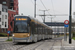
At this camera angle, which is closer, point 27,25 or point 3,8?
point 27,25

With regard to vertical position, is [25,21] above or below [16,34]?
above

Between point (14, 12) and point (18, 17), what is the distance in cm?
6870

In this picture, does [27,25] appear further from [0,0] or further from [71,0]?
[0,0]

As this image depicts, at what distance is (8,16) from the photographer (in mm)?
86000

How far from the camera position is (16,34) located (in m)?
22.0

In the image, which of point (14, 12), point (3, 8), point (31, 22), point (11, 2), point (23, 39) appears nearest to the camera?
point (23, 39)

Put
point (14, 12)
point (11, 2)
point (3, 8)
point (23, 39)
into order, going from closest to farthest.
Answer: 1. point (23, 39)
2. point (3, 8)
3. point (14, 12)
4. point (11, 2)

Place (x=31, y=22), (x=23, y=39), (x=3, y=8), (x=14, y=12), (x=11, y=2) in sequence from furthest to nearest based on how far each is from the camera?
(x=11, y=2)
(x=14, y=12)
(x=3, y=8)
(x=31, y=22)
(x=23, y=39)

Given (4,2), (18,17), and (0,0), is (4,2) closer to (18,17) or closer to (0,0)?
(0,0)

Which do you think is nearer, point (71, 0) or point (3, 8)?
→ point (71, 0)

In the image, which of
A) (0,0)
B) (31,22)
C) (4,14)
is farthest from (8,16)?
(31,22)

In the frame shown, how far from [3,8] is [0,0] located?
11.1 metres

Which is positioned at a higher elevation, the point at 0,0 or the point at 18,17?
the point at 0,0

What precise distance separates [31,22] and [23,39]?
2.47 metres
